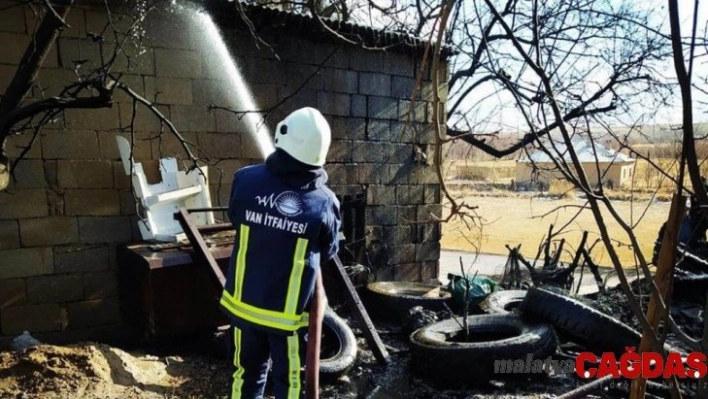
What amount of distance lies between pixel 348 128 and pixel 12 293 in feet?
13.2

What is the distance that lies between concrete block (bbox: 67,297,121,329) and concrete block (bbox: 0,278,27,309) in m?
0.40

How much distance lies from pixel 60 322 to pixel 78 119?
6.35 ft

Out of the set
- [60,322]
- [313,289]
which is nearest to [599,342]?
[313,289]

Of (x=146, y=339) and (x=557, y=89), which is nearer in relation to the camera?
(x=557, y=89)

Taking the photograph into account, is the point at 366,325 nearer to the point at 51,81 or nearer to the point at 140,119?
the point at 140,119

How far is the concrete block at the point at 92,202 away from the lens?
4.72m

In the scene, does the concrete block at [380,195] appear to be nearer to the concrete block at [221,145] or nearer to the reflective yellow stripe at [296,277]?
the concrete block at [221,145]

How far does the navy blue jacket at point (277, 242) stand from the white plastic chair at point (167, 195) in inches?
85.7

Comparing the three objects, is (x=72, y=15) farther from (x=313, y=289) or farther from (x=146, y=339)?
(x=313, y=289)

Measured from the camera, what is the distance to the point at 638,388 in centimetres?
145

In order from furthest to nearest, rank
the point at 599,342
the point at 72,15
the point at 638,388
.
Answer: the point at 72,15
the point at 599,342
the point at 638,388

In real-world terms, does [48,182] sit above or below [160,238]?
above

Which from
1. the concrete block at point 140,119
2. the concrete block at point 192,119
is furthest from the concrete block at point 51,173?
the concrete block at point 192,119

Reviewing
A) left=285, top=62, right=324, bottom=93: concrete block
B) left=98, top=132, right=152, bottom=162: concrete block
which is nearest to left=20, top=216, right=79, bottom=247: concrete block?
left=98, top=132, right=152, bottom=162: concrete block
